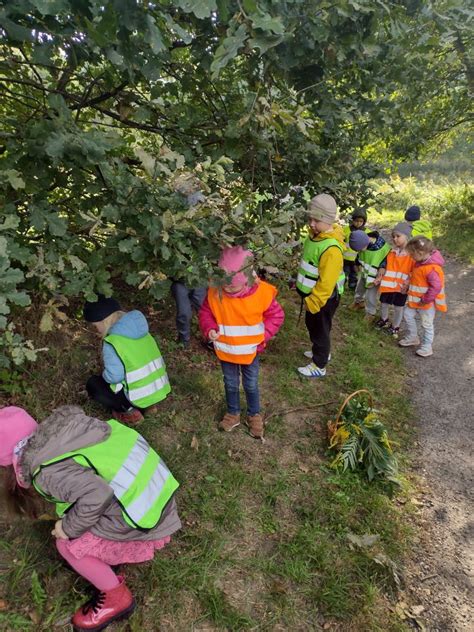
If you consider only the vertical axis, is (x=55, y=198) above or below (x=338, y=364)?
above

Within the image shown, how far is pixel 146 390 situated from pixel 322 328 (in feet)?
6.93

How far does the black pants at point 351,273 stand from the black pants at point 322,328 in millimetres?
3501

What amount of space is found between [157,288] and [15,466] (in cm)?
121

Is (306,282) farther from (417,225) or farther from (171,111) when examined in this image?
(417,225)

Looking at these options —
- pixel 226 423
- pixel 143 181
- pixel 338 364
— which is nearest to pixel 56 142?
pixel 143 181

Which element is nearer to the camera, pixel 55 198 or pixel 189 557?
pixel 189 557

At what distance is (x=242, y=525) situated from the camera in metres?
3.22

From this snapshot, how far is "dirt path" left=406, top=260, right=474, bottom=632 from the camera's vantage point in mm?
2883

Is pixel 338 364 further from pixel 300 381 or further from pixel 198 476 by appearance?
pixel 198 476

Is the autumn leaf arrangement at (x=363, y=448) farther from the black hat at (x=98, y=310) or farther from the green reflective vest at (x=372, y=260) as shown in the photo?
the green reflective vest at (x=372, y=260)

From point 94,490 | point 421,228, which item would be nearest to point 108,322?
point 94,490

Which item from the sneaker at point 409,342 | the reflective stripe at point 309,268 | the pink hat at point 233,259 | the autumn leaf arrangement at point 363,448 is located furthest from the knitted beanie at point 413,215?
the pink hat at point 233,259

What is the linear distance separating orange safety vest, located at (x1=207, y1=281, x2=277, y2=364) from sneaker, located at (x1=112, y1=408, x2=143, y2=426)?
1.02 meters

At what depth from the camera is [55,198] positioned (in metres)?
3.75
